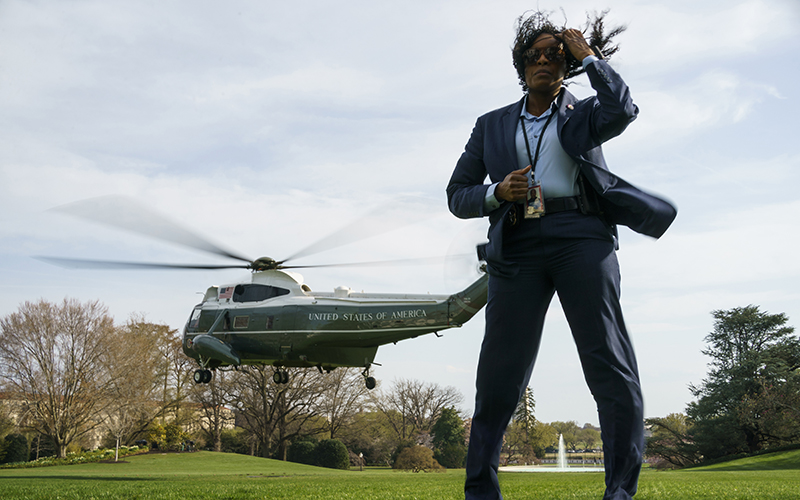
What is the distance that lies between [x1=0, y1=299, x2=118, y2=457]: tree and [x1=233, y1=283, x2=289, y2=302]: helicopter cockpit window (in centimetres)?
2051

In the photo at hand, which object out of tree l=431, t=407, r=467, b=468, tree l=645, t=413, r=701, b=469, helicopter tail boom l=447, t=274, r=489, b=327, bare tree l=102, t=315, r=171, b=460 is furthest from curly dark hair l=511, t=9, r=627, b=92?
tree l=431, t=407, r=467, b=468

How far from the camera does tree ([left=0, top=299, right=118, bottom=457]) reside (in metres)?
31.8

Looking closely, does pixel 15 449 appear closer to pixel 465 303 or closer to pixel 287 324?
pixel 287 324

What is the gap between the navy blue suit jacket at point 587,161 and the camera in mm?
2221

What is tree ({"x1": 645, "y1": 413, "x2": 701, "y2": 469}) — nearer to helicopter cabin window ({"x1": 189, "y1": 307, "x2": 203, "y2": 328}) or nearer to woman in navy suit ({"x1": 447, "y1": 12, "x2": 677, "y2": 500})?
helicopter cabin window ({"x1": 189, "y1": 307, "x2": 203, "y2": 328})

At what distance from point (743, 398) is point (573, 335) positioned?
38798 mm

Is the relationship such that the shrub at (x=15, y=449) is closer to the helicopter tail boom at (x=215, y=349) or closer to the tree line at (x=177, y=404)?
the tree line at (x=177, y=404)

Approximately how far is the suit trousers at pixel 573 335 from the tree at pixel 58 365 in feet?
118

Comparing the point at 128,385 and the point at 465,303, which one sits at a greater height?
the point at 465,303

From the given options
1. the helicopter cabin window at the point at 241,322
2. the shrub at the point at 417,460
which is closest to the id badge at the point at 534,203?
the helicopter cabin window at the point at 241,322

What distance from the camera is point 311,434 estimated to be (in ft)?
145

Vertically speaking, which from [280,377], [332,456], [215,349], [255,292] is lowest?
[332,456]

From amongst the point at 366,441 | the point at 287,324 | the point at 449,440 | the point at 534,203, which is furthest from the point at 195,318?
the point at 366,441

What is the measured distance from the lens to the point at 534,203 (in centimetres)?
241
